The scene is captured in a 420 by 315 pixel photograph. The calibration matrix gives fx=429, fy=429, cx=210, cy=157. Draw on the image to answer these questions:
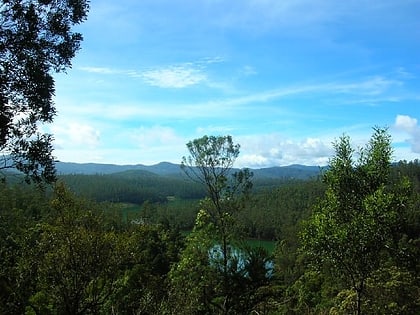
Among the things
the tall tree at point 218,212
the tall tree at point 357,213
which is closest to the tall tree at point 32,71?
the tall tree at point 357,213

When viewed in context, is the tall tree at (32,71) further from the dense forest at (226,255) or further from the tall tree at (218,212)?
the tall tree at (218,212)

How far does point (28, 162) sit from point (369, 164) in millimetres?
6749

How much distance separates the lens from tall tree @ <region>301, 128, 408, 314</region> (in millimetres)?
8758

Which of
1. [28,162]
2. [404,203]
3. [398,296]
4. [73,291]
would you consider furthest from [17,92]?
[398,296]

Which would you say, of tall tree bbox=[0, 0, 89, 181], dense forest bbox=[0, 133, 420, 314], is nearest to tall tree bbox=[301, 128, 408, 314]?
dense forest bbox=[0, 133, 420, 314]

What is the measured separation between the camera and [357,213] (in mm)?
9062

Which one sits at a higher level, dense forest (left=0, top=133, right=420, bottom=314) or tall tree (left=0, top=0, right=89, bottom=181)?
tall tree (left=0, top=0, right=89, bottom=181)

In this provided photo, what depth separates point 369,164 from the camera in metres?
9.20

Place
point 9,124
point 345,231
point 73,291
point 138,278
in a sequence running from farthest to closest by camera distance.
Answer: point 138,278 < point 73,291 < point 345,231 < point 9,124

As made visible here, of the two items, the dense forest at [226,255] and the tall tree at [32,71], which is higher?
the tall tree at [32,71]

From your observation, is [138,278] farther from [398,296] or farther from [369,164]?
[369,164]

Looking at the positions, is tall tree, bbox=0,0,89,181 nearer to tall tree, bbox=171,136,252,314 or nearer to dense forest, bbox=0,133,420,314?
dense forest, bbox=0,133,420,314

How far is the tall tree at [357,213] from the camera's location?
345 inches

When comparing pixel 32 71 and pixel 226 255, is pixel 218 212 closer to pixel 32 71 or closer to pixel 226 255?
pixel 226 255
